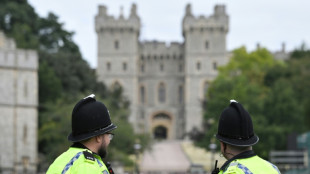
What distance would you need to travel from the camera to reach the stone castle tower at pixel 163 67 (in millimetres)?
81562

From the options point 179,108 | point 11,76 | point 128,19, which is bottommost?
point 179,108

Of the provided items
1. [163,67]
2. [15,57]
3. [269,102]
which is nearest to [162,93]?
[163,67]

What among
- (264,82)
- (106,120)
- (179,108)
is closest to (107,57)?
(179,108)

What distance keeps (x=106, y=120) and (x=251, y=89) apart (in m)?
43.6

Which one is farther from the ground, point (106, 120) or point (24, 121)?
point (106, 120)

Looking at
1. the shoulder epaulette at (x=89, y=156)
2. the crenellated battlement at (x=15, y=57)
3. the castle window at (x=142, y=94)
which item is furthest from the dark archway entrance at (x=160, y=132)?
the shoulder epaulette at (x=89, y=156)

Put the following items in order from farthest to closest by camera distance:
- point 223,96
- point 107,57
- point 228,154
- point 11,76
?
point 107,57 < point 223,96 < point 11,76 < point 228,154

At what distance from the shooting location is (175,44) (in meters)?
85.6

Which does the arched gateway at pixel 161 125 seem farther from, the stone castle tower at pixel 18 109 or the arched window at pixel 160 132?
the stone castle tower at pixel 18 109

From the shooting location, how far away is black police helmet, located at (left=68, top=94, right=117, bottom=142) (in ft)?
13.6

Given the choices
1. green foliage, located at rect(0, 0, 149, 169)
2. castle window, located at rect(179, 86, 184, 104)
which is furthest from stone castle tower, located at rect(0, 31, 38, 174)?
castle window, located at rect(179, 86, 184, 104)

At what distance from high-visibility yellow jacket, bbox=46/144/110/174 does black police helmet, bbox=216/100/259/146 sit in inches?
30.2

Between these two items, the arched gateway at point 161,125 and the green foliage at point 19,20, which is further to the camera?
the arched gateway at point 161,125

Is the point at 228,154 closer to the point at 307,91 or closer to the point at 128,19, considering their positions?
the point at 307,91
